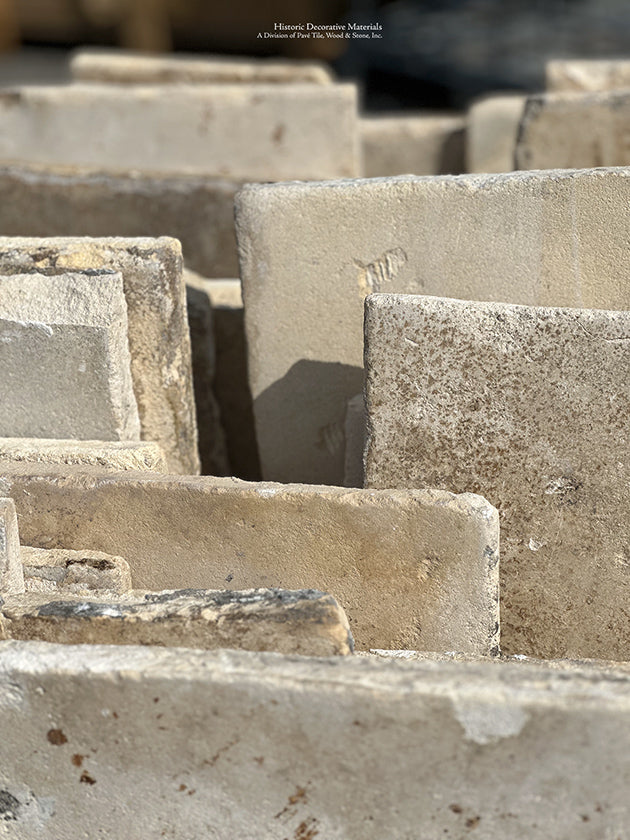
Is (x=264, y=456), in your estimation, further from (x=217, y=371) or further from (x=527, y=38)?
(x=527, y=38)

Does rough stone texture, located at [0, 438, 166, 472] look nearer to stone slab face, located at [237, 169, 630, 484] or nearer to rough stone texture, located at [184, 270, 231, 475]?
stone slab face, located at [237, 169, 630, 484]

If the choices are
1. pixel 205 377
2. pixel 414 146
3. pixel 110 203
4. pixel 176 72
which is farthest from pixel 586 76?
pixel 205 377

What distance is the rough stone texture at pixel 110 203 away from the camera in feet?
13.2

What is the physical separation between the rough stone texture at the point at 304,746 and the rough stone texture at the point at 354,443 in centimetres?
102

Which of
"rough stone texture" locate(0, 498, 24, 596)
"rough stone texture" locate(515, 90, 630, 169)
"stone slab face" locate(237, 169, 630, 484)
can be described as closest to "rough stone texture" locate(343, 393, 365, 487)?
"stone slab face" locate(237, 169, 630, 484)

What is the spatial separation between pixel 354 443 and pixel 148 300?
26.7 inches

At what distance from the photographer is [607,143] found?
442 centimetres

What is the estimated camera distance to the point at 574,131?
4457 mm

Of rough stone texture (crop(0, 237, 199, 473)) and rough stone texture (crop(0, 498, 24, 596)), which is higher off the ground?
rough stone texture (crop(0, 237, 199, 473))

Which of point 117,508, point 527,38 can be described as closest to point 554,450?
point 117,508

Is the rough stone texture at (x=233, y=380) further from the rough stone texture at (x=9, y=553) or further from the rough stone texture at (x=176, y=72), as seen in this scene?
the rough stone texture at (x=176, y=72)

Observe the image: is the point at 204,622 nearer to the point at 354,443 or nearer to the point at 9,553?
the point at 9,553

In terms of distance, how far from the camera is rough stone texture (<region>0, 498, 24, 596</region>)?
2.11 m

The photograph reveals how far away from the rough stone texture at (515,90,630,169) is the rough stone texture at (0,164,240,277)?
136 cm
